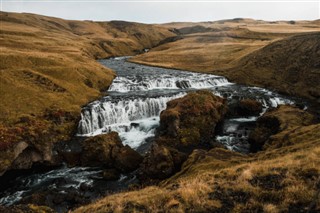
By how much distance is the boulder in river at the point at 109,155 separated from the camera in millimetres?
35656

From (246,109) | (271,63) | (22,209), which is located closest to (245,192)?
(22,209)

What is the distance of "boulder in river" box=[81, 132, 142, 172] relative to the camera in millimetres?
35656

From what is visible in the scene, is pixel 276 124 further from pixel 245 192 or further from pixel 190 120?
pixel 245 192

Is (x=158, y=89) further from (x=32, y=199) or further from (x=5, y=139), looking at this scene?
(x=32, y=199)

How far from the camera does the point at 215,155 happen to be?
93.6ft

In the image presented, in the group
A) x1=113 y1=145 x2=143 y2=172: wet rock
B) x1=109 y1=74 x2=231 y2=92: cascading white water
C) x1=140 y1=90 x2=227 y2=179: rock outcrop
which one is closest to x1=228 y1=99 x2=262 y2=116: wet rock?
x1=140 y1=90 x2=227 y2=179: rock outcrop

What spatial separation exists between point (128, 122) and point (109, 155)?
1612cm

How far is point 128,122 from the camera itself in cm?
5309

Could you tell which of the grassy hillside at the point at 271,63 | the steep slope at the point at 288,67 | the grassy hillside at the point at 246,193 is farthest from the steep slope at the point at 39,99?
the steep slope at the point at 288,67

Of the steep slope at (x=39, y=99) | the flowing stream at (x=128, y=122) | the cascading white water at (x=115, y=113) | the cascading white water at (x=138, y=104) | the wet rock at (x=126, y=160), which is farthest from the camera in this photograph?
the cascading white water at (x=115, y=113)

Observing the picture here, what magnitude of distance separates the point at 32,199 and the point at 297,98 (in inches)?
2234

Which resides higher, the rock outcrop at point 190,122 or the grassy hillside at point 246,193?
the grassy hillside at point 246,193

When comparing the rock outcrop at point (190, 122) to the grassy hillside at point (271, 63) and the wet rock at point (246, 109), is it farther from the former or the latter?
the grassy hillside at point (271, 63)

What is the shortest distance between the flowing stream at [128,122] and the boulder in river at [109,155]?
1273 millimetres
